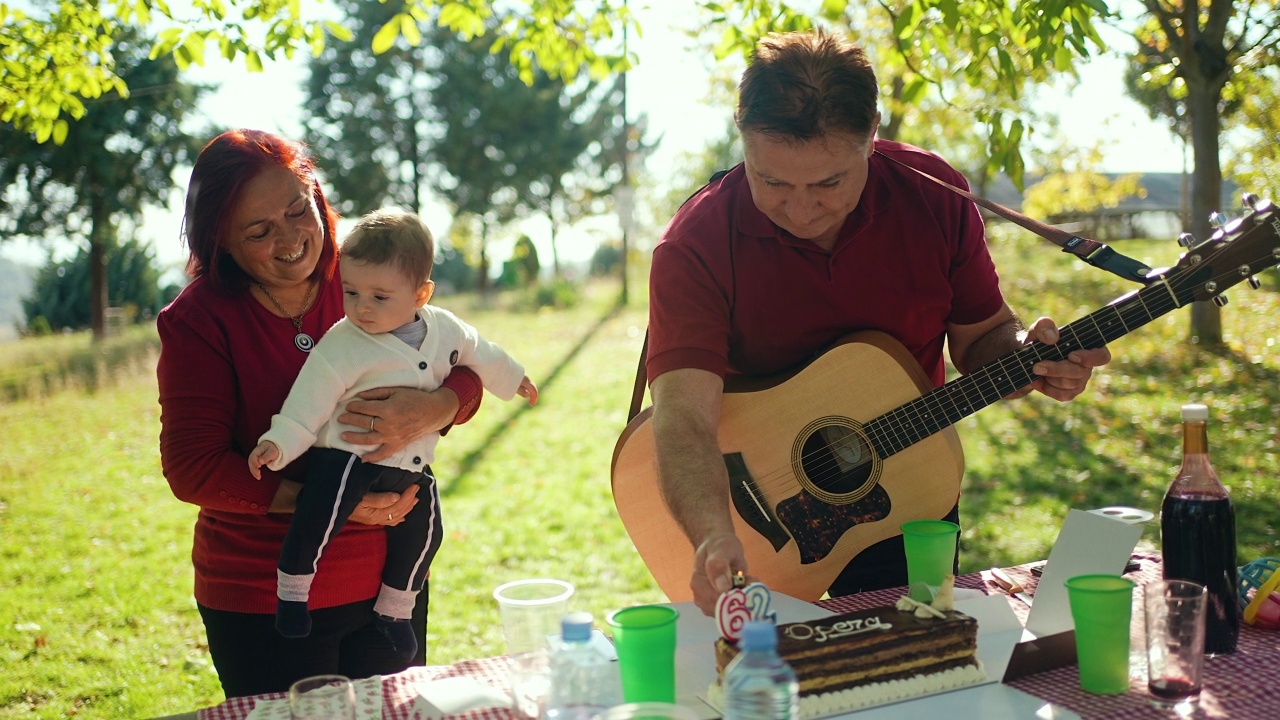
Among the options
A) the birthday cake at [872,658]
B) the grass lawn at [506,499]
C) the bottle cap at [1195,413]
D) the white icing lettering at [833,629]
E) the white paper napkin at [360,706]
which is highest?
the bottle cap at [1195,413]

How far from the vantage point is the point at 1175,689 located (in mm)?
1743

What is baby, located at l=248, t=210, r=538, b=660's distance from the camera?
7.82ft

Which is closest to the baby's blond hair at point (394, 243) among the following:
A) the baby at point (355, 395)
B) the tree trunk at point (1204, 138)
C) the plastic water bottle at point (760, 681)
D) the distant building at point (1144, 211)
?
the baby at point (355, 395)

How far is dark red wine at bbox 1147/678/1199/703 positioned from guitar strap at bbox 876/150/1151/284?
2.65ft

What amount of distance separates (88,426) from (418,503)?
9.38m

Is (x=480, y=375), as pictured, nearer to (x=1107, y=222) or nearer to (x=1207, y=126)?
(x=1207, y=126)

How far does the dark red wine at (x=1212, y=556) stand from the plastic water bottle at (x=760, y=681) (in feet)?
3.10

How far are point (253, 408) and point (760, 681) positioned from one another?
5.21ft

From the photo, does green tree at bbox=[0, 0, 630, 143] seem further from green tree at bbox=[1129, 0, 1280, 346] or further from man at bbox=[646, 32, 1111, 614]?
green tree at bbox=[1129, 0, 1280, 346]

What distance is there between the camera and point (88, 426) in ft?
34.5

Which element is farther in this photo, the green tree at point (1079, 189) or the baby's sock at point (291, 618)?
the green tree at point (1079, 189)

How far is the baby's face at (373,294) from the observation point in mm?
2484

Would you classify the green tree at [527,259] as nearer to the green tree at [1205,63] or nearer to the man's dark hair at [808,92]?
the green tree at [1205,63]

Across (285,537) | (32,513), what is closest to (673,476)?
(285,537)
